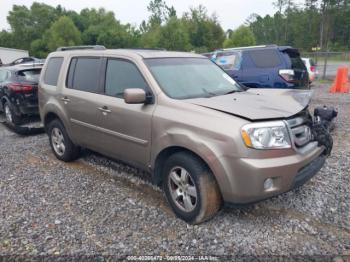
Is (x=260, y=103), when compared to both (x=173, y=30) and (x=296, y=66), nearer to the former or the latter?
(x=296, y=66)

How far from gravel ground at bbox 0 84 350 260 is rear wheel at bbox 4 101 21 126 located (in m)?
3.10

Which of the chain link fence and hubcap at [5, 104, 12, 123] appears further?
the chain link fence

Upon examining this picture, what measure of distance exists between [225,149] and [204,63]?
1.88 meters

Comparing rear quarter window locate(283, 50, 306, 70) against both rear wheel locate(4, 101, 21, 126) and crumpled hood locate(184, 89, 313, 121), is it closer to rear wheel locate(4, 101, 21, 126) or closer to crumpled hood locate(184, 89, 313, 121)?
crumpled hood locate(184, 89, 313, 121)

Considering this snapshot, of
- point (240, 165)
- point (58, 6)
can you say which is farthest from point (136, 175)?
point (58, 6)

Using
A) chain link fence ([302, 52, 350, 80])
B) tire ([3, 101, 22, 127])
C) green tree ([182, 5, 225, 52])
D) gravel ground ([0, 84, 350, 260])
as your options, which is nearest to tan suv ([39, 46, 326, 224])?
gravel ground ([0, 84, 350, 260])

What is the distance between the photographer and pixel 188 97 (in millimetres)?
3621

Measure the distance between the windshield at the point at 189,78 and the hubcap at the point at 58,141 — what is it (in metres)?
2.30

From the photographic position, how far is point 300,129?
3285 millimetres

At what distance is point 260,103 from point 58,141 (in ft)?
11.4

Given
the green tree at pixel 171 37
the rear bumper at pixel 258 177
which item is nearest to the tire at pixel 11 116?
the rear bumper at pixel 258 177

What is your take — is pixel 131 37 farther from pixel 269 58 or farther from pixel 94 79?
pixel 94 79

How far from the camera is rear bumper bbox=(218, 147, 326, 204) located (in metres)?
2.88

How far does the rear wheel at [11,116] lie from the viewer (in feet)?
25.1
